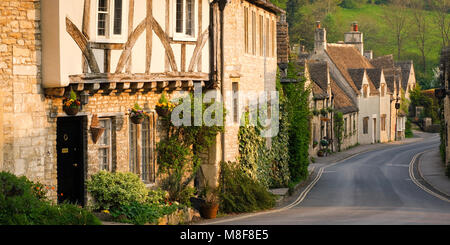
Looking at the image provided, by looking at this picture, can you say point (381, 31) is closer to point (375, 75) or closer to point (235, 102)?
point (375, 75)

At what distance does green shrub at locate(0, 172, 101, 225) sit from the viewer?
1326 centimetres

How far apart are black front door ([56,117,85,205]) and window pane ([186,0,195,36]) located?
4903 millimetres

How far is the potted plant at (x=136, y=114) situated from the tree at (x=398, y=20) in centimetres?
9063

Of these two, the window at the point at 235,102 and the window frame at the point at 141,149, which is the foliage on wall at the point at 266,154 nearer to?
the window at the point at 235,102

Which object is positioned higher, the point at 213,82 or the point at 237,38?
the point at 237,38

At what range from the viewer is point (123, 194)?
17906 mm

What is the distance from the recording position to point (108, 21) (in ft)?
Result: 57.8

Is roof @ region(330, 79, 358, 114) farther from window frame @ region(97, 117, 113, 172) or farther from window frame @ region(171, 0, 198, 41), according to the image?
window frame @ region(97, 117, 113, 172)

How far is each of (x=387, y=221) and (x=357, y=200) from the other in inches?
327

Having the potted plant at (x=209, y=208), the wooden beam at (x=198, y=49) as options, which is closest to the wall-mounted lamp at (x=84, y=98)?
the wooden beam at (x=198, y=49)

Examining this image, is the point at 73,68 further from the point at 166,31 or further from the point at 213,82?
the point at 213,82

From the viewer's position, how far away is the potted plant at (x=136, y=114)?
1900 centimetres

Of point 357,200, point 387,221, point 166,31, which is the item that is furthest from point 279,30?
point 387,221

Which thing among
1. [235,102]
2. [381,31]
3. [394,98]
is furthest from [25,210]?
[381,31]
